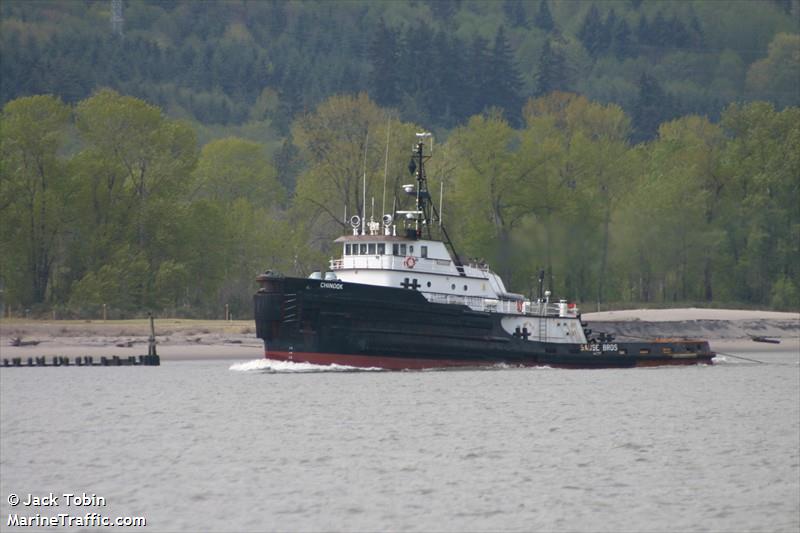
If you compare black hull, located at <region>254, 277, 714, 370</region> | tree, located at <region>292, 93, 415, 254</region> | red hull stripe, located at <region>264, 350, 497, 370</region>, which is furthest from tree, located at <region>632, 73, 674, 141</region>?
red hull stripe, located at <region>264, 350, 497, 370</region>

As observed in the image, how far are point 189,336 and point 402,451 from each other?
39739 mm

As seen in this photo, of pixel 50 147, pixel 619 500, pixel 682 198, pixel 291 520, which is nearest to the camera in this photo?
pixel 291 520

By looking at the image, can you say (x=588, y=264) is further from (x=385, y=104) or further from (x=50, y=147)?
(x=385, y=104)

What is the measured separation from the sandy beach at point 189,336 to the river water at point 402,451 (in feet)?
39.0

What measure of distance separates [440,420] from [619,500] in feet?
46.2

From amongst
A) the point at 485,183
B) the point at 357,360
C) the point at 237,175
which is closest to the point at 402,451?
the point at 357,360

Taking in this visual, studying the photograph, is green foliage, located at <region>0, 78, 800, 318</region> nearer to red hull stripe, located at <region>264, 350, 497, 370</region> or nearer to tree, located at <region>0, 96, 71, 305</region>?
tree, located at <region>0, 96, 71, 305</region>

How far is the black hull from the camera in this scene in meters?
60.0

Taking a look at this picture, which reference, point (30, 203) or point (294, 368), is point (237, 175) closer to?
point (30, 203)

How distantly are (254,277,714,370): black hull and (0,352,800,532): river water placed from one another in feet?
3.05

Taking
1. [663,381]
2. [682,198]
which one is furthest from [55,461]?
[682,198]

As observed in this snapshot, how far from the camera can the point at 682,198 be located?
343 feet

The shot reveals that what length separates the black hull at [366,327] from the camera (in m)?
60.0

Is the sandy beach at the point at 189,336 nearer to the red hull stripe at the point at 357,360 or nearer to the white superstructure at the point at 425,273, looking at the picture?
the white superstructure at the point at 425,273
